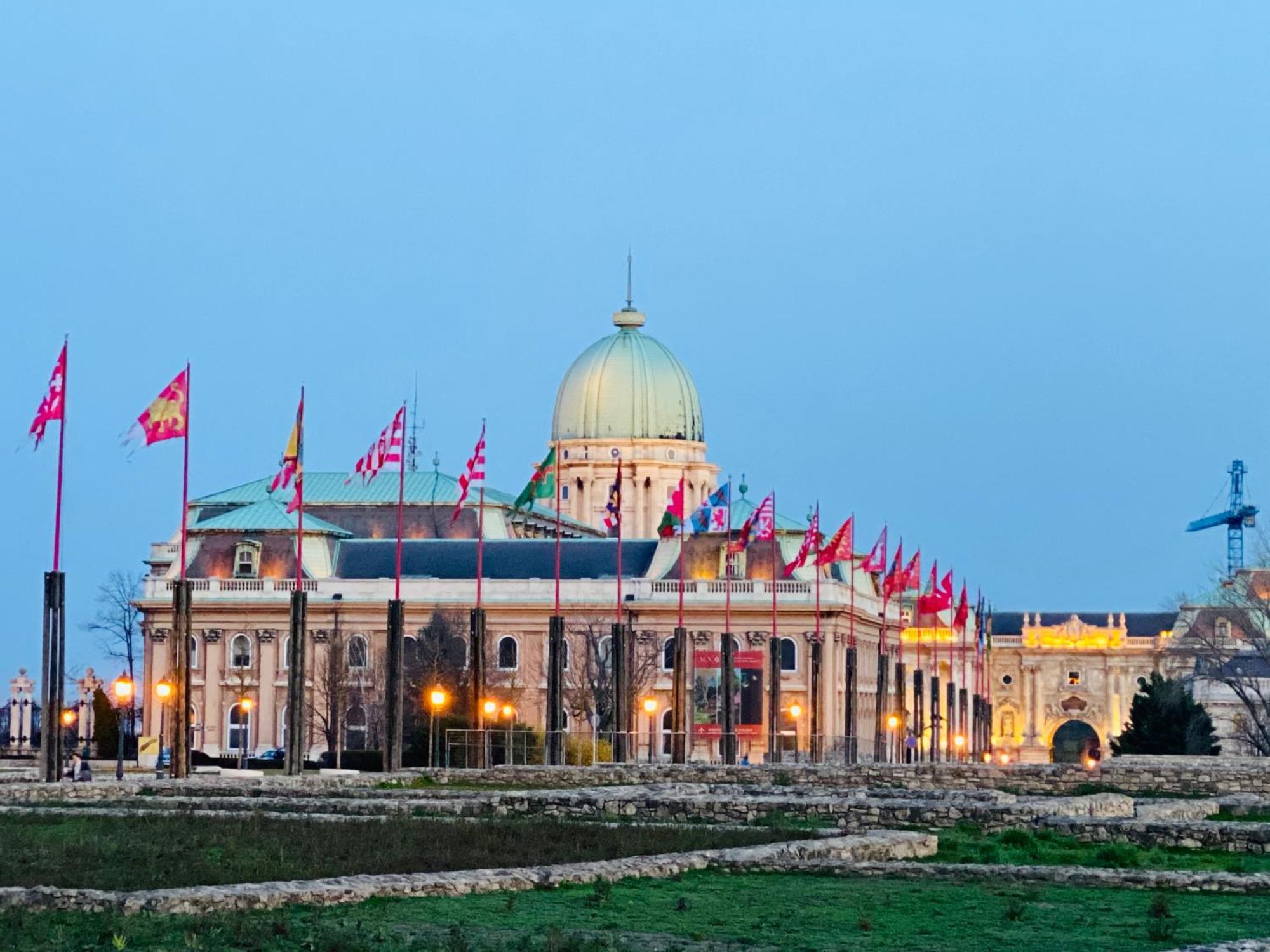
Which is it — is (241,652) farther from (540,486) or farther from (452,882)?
(452,882)

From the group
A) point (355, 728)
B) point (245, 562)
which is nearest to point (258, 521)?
point (245, 562)

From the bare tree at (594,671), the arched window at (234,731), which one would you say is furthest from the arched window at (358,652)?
the bare tree at (594,671)

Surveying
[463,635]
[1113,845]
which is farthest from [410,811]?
[463,635]

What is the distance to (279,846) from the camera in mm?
36562

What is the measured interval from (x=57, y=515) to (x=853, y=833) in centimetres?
2621

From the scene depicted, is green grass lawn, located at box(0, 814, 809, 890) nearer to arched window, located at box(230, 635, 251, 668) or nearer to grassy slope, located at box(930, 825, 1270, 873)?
grassy slope, located at box(930, 825, 1270, 873)

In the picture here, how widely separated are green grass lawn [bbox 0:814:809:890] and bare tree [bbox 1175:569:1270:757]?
204ft

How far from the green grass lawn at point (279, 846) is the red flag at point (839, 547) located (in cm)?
5610

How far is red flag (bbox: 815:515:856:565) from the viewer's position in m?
99.6

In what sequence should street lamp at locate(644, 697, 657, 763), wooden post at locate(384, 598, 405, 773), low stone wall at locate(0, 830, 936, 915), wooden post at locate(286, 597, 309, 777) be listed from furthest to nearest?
street lamp at locate(644, 697, 657, 763) < wooden post at locate(384, 598, 405, 773) < wooden post at locate(286, 597, 309, 777) < low stone wall at locate(0, 830, 936, 915)

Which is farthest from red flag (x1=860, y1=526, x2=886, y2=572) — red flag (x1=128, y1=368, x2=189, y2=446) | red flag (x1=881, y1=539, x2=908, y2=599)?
red flag (x1=128, y1=368, x2=189, y2=446)

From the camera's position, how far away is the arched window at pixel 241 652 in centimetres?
14300

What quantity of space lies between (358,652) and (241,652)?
22.9ft

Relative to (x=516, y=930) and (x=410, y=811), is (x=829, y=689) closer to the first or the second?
(x=410, y=811)
